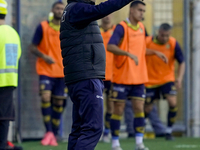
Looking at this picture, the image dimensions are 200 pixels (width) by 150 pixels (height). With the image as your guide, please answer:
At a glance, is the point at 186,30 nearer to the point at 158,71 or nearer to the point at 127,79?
the point at 158,71

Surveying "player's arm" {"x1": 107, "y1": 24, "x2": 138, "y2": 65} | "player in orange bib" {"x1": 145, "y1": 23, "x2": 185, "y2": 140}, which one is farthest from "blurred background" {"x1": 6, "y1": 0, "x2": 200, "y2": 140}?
"player's arm" {"x1": 107, "y1": 24, "x2": 138, "y2": 65}

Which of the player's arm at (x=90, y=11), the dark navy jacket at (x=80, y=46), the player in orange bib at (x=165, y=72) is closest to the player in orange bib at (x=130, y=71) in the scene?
the player in orange bib at (x=165, y=72)

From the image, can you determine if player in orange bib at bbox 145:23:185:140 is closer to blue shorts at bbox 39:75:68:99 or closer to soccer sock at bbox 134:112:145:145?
blue shorts at bbox 39:75:68:99

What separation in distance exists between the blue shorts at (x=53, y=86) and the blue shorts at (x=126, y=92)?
1.75 metres

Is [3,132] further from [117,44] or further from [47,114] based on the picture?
[47,114]

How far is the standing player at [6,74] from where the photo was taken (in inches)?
256

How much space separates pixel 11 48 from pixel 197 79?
6.13 metres

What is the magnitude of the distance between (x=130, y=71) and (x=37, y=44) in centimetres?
224

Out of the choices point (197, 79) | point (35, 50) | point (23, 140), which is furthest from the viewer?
point (197, 79)

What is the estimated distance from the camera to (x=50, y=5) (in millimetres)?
10680

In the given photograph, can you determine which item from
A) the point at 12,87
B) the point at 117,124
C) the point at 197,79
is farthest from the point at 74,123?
the point at 197,79

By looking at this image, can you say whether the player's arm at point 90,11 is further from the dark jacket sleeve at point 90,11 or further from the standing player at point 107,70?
the standing player at point 107,70

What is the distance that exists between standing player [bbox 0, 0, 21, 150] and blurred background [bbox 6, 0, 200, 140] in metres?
3.81

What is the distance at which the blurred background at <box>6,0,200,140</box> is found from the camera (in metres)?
10.5
